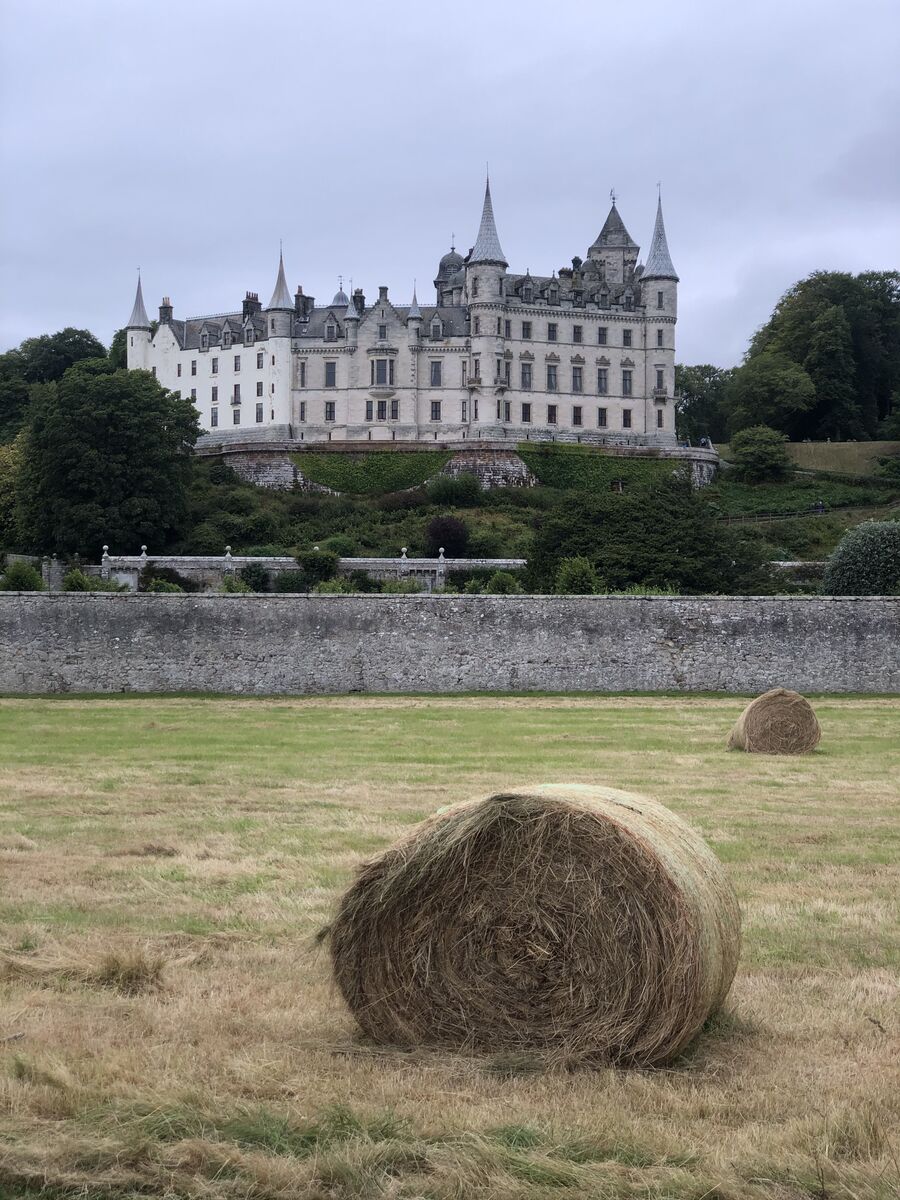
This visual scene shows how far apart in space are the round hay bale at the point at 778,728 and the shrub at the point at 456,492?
211 ft

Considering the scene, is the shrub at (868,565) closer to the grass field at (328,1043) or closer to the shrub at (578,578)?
the shrub at (578,578)

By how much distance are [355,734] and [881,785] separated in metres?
10.3

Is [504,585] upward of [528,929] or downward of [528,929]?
upward

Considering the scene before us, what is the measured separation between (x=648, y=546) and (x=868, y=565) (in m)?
7.55

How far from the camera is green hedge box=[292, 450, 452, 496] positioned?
310 feet

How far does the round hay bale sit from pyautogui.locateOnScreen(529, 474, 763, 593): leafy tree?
2530 centimetres

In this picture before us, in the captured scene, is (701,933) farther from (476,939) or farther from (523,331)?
(523,331)

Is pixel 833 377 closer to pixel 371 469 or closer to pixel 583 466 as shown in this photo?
pixel 583 466

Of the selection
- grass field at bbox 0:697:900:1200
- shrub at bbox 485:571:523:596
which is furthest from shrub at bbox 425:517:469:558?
grass field at bbox 0:697:900:1200

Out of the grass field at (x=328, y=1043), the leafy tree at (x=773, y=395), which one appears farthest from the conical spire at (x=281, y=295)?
the grass field at (x=328, y=1043)

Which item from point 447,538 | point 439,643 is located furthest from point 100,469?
point 439,643

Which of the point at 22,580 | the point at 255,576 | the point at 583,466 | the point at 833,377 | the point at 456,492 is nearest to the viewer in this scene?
the point at 22,580

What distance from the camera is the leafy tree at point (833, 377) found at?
106 m

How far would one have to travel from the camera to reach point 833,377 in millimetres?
108375
